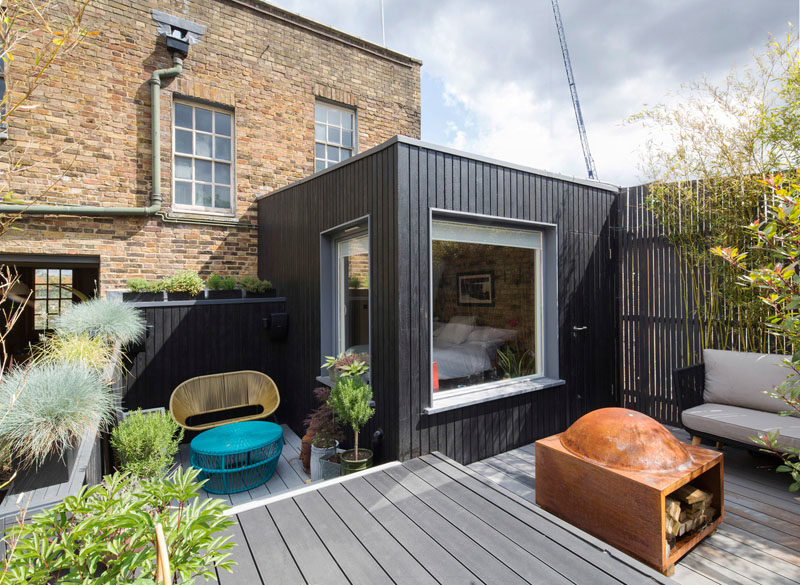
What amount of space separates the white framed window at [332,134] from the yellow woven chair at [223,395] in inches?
138

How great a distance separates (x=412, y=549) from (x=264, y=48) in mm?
6831

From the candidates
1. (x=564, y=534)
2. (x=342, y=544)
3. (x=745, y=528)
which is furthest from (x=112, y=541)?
(x=745, y=528)

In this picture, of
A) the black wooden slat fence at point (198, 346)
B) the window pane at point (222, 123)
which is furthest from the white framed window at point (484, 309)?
the window pane at point (222, 123)

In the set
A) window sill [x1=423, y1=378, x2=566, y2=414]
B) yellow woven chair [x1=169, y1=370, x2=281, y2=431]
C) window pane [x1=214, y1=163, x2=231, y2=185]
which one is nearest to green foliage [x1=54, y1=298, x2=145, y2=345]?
yellow woven chair [x1=169, y1=370, x2=281, y2=431]

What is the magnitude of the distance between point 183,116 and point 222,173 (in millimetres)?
877

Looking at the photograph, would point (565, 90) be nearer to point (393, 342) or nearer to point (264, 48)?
point (264, 48)

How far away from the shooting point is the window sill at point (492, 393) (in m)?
3.44

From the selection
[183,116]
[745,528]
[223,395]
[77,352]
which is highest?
[183,116]

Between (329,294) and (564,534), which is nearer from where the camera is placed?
(564,534)

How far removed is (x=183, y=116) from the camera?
571cm

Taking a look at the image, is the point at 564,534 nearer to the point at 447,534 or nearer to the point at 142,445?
the point at 447,534

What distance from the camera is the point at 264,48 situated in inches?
246

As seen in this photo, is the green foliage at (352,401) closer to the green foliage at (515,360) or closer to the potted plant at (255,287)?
the green foliage at (515,360)

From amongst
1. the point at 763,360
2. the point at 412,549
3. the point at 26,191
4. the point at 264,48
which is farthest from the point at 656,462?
the point at 264,48
